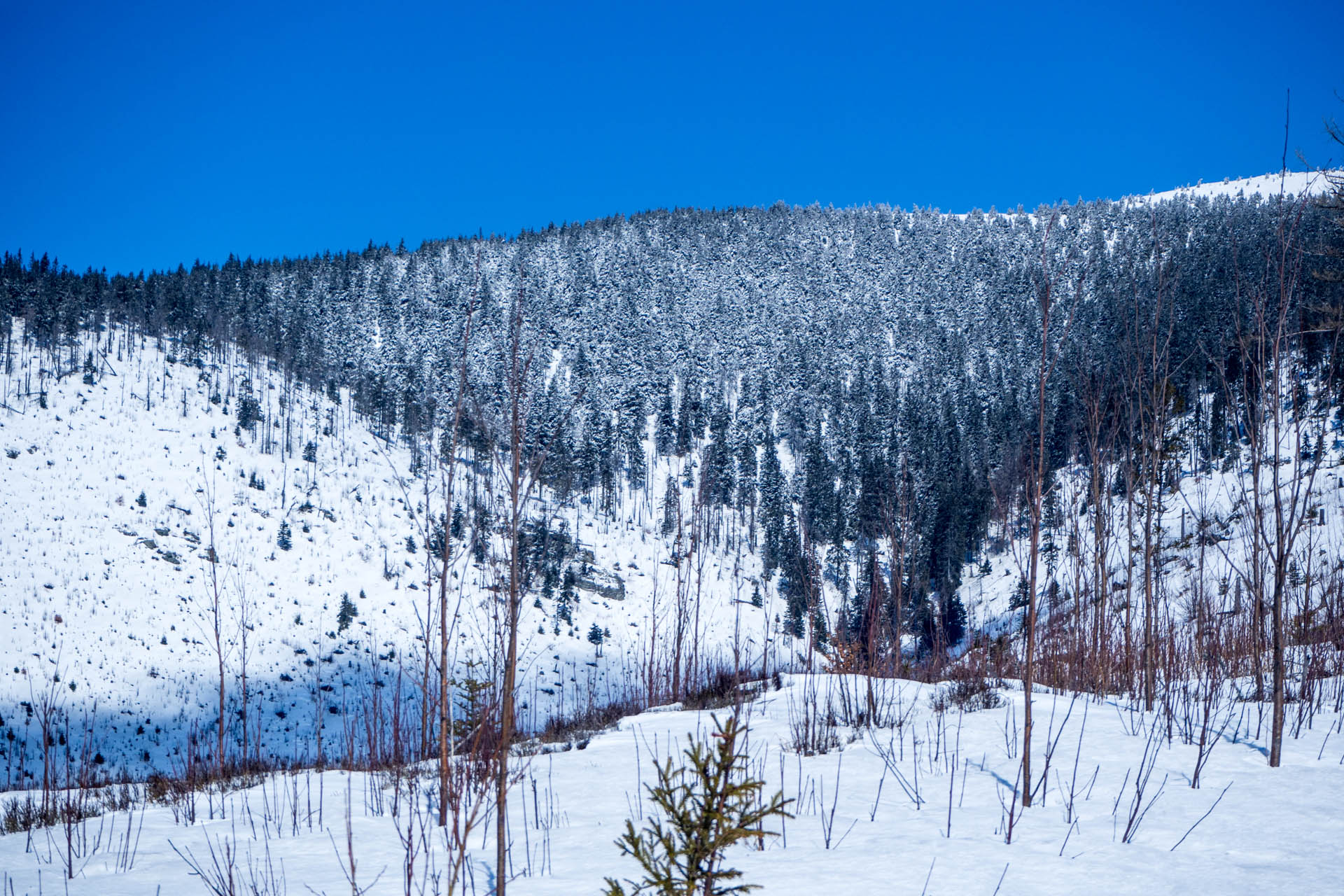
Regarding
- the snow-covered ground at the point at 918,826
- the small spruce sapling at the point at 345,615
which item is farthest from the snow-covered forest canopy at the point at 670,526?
the small spruce sapling at the point at 345,615

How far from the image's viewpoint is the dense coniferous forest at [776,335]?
177 feet

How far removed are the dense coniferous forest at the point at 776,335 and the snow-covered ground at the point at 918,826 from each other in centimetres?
195

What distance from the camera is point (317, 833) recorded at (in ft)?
15.5

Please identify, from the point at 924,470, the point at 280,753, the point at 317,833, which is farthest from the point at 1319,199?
the point at 924,470

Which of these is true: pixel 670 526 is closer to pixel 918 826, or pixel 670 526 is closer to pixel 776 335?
pixel 918 826

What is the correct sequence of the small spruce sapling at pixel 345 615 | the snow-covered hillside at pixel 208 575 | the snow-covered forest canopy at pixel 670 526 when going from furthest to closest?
the small spruce sapling at pixel 345 615
the snow-covered hillside at pixel 208 575
the snow-covered forest canopy at pixel 670 526

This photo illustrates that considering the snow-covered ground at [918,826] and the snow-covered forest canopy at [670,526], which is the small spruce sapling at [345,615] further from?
the snow-covered ground at [918,826]

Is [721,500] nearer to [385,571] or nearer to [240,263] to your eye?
[385,571]

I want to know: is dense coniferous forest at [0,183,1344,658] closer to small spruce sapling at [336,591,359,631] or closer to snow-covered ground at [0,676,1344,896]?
snow-covered ground at [0,676,1344,896]

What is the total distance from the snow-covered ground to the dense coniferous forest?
1949 mm

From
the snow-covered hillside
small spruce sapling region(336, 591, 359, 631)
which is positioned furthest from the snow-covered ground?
small spruce sapling region(336, 591, 359, 631)

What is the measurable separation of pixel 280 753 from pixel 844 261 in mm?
150760

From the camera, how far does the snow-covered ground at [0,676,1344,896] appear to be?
10.7 feet

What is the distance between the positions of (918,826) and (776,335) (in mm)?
130959
